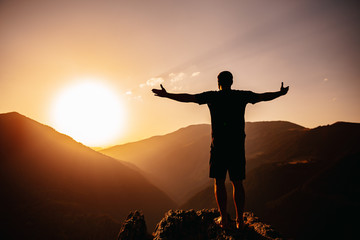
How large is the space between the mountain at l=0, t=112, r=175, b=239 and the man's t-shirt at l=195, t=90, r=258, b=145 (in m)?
22.0

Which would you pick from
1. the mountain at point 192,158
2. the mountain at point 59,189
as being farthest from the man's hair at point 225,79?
the mountain at point 192,158

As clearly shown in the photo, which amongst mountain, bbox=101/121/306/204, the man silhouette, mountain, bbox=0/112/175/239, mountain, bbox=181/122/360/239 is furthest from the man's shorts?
mountain, bbox=101/121/306/204

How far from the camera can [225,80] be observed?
7.47 ft

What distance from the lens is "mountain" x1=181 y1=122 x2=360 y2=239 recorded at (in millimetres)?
16047

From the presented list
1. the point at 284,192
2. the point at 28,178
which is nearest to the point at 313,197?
the point at 284,192

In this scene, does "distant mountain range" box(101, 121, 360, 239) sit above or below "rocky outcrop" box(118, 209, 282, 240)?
below

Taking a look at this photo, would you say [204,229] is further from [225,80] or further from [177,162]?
[177,162]

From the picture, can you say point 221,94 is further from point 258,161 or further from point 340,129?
point 340,129

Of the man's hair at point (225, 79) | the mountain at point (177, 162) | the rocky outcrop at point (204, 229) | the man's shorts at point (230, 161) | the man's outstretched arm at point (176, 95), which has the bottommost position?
the mountain at point (177, 162)

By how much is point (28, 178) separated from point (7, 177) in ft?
7.74

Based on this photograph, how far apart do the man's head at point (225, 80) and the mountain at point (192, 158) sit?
44575 mm

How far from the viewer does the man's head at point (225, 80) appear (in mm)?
2268

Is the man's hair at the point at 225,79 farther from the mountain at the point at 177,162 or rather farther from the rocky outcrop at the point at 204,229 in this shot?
the mountain at the point at 177,162

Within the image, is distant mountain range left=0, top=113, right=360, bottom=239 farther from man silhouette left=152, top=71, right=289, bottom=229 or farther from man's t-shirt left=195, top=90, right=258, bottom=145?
man's t-shirt left=195, top=90, right=258, bottom=145
